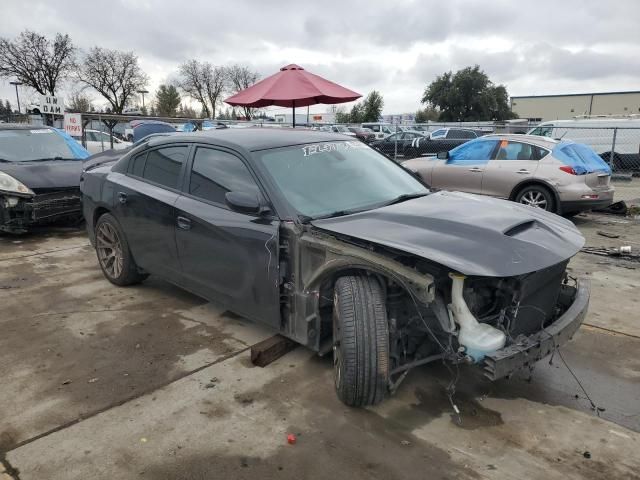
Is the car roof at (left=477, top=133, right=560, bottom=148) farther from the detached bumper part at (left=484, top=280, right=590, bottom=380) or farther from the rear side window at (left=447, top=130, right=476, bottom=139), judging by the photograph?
the rear side window at (left=447, top=130, right=476, bottom=139)

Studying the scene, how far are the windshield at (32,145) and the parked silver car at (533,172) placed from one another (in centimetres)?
613

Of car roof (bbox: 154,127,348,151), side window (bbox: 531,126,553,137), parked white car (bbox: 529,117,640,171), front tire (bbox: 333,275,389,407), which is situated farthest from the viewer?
side window (bbox: 531,126,553,137)

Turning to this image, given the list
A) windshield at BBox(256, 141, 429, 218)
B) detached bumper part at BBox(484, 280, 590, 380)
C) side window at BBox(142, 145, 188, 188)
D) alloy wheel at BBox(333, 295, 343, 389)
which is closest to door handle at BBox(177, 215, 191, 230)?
side window at BBox(142, 145, 188, 188)

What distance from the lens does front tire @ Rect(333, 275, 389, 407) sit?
2.75 meters

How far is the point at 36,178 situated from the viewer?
711 cm

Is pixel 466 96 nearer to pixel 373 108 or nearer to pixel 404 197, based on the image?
pixel 373 108

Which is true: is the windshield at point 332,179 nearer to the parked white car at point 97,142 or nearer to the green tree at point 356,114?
the parked white car at point 97,142

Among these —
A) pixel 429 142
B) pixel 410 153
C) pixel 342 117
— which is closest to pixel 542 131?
pixel 429 142

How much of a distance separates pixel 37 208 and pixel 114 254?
261cm

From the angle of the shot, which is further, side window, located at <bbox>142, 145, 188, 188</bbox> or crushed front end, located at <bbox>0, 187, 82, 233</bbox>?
crushed front end, located at <bbox>0, 187, 82, 233</bbox>

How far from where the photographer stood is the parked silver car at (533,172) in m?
8.38

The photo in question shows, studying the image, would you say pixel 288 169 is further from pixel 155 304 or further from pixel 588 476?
pixel 588 476

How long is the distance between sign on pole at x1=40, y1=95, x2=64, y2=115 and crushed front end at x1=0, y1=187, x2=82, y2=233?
7.92 meters

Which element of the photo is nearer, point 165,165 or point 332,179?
point 332,179
